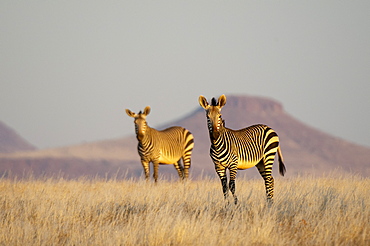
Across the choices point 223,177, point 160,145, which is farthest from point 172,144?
point 223,177

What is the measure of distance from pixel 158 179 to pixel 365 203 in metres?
7.66

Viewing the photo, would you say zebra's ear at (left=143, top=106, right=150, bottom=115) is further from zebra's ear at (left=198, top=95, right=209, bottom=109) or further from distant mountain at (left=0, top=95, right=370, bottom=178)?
distant mountain at (left=0, top=95, right=370, bottom=178)

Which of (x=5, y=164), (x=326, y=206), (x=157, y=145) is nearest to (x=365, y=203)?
(x=326, y=206)

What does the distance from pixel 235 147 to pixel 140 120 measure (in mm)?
6352

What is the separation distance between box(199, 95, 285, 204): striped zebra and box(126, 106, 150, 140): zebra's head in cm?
545

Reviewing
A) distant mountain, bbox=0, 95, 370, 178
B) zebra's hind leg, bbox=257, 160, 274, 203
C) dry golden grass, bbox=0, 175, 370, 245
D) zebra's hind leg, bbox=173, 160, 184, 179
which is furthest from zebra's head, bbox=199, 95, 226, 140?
distant mountain, bbox=0, 95, 370, 178

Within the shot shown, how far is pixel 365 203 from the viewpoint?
37.4 feet

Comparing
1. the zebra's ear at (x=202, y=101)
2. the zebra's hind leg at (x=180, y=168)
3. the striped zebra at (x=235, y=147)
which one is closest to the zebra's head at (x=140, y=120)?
the zebra's hind leg at (x=180, y=168)

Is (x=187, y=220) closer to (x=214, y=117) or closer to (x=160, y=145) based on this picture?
(x=214, y=117)

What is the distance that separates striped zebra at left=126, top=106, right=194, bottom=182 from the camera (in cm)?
1777

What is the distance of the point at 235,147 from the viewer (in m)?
11.9

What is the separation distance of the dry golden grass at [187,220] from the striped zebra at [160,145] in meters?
4.87

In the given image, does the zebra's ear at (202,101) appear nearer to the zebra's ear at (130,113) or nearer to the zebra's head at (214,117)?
the zebra's head at (214,117)

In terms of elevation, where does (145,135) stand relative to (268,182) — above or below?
above
